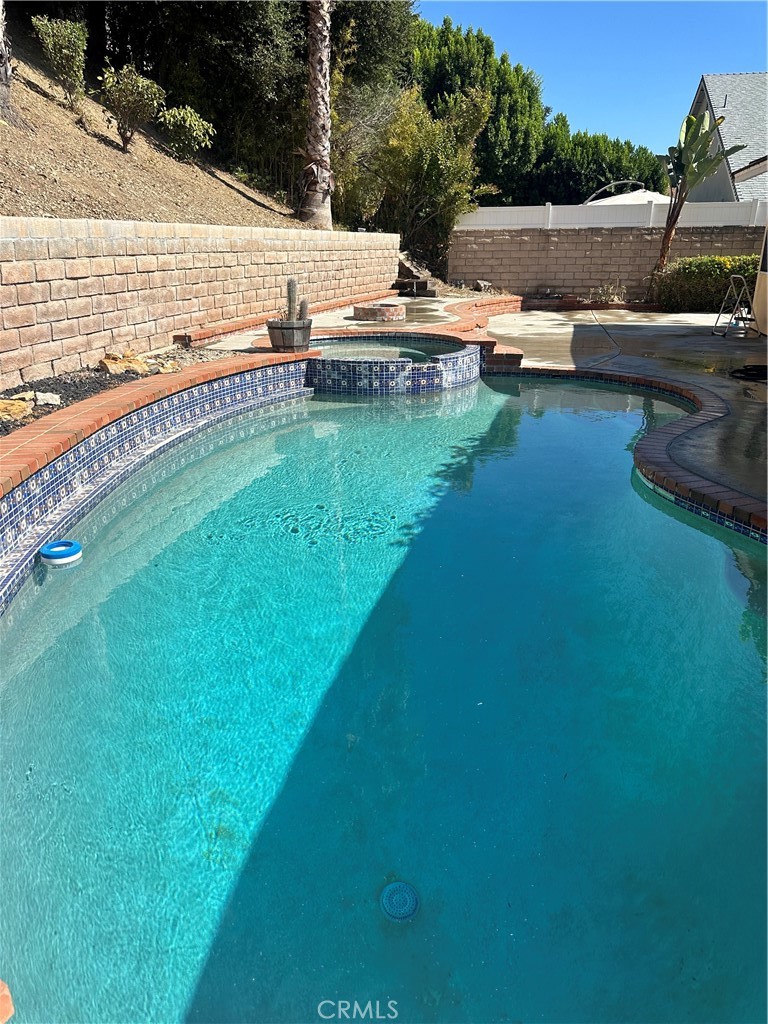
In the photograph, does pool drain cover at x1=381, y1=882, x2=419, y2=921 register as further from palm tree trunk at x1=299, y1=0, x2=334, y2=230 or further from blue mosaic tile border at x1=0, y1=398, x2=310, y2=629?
palm tree trunk at x1=299, y1=0, x2=334, y2=230

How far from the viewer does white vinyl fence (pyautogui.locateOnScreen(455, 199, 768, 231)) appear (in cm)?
1759

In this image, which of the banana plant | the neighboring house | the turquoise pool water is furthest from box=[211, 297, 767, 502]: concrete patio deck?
the neighboring house

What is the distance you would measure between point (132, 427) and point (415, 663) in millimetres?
4108

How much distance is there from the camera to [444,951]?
84.2 inches

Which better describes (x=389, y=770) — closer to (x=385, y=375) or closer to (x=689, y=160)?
(x=385, y=375)

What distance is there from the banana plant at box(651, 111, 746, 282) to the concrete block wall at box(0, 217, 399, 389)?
9.03 meters

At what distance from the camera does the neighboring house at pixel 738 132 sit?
65.0 feet

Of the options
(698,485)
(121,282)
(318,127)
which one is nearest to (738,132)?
(318,127)

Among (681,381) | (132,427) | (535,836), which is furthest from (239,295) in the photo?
(535,836)

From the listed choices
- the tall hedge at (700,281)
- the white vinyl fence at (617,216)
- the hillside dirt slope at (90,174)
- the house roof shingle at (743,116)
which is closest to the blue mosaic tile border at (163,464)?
the hillside dirt slope at (90,174)

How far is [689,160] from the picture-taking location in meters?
16.2

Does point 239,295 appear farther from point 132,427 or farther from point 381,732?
point 381,732

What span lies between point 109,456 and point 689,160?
16.0 m

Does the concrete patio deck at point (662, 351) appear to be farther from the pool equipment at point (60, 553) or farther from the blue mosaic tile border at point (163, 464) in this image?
the pool equipment at point (60, 553)
